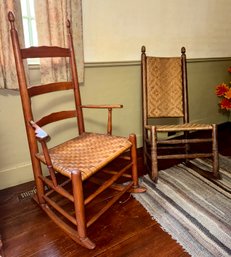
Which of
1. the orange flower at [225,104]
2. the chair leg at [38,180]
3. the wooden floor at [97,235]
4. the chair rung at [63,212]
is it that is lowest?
the wooden floor at [97,235]

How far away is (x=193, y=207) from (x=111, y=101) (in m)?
1.08

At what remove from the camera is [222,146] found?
2344 millimetres

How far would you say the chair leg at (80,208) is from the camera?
1.08 m

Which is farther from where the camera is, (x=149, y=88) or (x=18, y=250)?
(x=149, y=88)

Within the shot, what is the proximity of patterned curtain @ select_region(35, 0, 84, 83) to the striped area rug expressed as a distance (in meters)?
0.99

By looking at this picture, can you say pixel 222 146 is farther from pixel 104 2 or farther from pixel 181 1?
pixel 104 2

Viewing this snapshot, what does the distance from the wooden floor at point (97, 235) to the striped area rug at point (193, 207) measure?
0.07 m

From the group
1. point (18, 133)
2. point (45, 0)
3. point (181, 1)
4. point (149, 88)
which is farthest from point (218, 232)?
point (181, 1)

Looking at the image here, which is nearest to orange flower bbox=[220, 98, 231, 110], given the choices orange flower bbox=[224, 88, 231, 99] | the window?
orange flower bbox=[224, 88, 231, 99]

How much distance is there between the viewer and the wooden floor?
1.17m

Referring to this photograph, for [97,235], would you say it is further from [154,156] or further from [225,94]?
[225,94]

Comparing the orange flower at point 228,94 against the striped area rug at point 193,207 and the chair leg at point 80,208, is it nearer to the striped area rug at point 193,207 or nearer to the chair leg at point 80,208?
the striped area rug at point 193,207

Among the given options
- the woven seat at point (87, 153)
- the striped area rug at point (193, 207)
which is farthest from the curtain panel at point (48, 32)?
the striped area rug at point (193, 207)

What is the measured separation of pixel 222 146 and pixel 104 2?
65.6 inches
